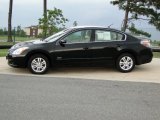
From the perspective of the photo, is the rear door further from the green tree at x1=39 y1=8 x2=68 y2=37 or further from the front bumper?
the green tree at x1=39 y1=8 x2=68 y2=37

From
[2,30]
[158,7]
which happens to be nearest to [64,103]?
[158,7]

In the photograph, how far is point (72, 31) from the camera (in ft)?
42.4

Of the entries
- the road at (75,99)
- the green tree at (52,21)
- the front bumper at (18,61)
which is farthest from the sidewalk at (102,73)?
the green tree at (52,21)

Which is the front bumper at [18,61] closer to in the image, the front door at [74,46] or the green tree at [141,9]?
the front door at [74,46]

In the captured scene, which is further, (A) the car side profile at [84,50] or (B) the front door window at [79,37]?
(B) the front door window at [79,37]

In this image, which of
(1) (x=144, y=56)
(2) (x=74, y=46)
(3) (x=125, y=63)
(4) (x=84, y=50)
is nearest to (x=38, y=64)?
(2) (x=74, y=46)

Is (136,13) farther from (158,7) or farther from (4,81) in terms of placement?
(4,81)

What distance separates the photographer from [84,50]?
1275 cm

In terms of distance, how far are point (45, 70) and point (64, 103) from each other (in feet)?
14.0

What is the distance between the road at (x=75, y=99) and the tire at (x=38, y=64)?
0.68 m

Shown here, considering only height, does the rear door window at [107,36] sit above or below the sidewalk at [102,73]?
above

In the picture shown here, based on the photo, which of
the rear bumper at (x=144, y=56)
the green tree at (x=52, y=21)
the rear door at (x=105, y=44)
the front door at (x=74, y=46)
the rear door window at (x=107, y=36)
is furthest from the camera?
the green tree at (x=52, y=21)

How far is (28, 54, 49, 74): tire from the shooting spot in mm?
12547

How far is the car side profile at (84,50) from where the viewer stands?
1255 centimetres
